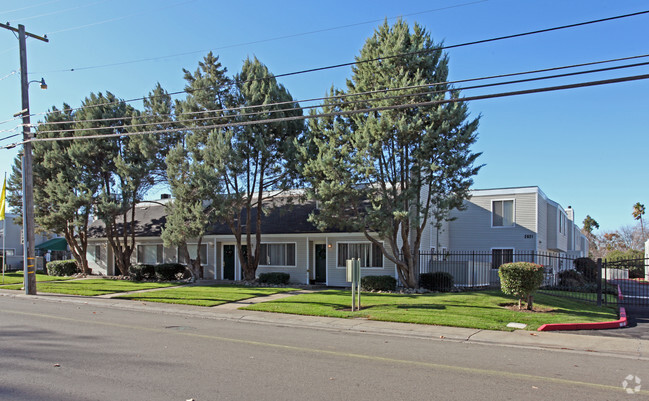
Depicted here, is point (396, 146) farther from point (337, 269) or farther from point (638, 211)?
point (638, 211)

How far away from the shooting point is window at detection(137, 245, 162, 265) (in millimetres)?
30672

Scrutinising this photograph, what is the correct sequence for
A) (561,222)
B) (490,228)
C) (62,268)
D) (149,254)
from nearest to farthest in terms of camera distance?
(490,228), (149,254), (62,268), (561,222)

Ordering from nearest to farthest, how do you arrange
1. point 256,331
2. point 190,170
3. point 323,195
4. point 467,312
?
1. point 256,331
2. point 467,312
3. point 323,195
4. point 190,170

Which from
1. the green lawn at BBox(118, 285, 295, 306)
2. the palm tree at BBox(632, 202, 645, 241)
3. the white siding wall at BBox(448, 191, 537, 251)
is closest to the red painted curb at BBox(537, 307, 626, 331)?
the green lawn at BBox(118, 285, 295, 306)

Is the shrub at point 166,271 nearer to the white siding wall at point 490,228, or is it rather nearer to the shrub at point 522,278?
the white siding wall at point 490,228

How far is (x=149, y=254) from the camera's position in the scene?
31.1 metres

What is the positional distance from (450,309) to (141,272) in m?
18.8

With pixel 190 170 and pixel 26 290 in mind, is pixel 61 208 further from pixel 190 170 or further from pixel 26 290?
pixel 190 170

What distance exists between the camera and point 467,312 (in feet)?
48.4

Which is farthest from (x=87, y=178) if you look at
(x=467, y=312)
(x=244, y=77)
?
(x=467, y=312)

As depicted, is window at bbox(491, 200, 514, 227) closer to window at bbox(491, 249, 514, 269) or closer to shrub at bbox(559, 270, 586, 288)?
window at bbox(491, 249, 514, 269)

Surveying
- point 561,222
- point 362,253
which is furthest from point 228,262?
point 561,222

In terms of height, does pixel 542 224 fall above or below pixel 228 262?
above

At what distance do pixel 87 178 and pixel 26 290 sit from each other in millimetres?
8416
